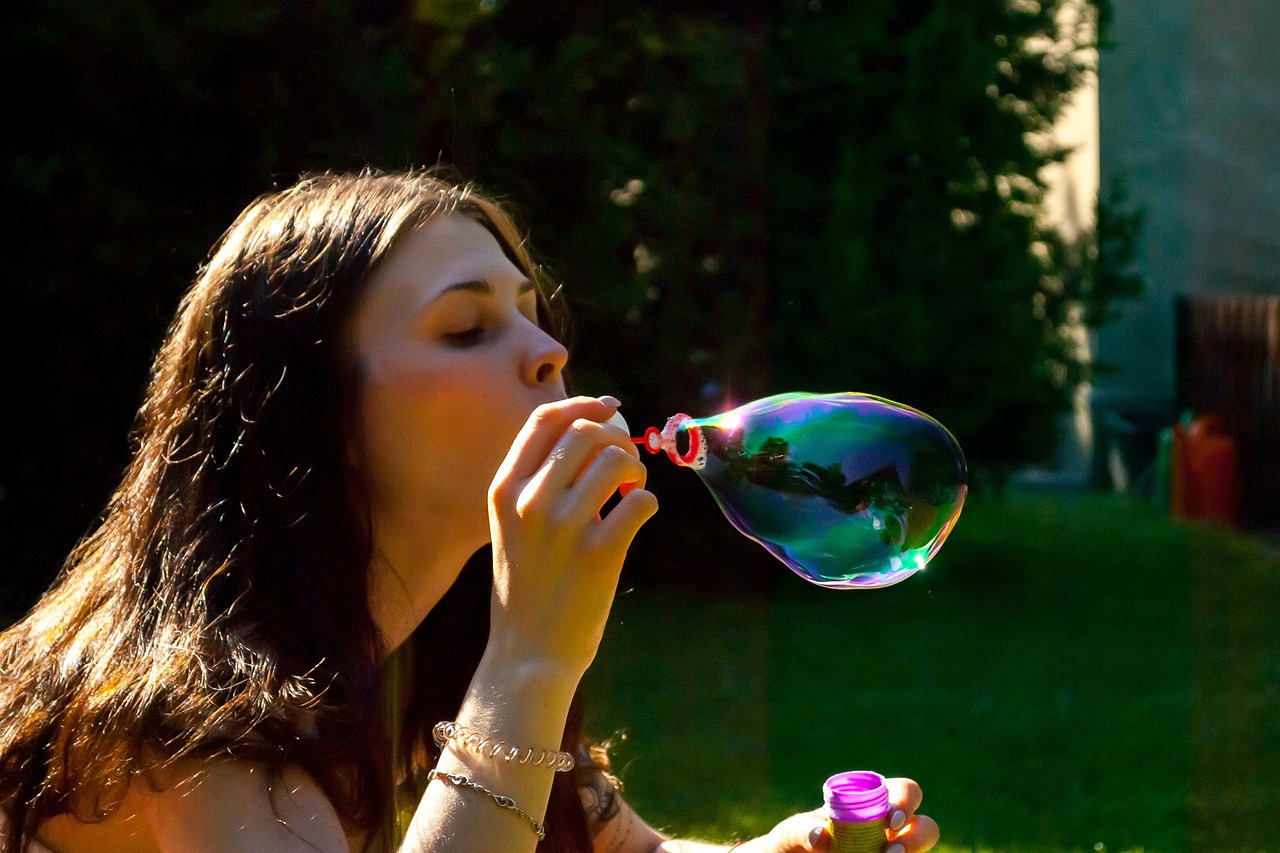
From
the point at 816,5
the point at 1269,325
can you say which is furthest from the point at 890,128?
the point at 1269,325

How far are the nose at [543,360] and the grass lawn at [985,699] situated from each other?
7.13 feet

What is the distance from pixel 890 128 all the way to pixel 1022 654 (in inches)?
98.2

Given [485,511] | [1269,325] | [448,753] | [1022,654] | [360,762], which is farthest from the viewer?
[1269,325]

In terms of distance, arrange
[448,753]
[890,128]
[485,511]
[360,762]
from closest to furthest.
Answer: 1. [448,753]
2. [360,762]
3. [485,511]
4. [890,128]

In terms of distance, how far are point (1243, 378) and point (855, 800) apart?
9.46m

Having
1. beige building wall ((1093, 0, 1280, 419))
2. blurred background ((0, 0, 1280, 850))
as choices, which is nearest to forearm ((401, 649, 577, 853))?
blurred background ((0, 0, 1280, 850))

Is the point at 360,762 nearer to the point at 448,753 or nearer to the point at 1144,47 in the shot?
the point at 448,753

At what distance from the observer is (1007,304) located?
6.83 metres

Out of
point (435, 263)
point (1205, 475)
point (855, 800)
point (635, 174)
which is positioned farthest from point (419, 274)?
point (1205, 475)

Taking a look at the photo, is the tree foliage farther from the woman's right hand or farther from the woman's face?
the woman's right hand

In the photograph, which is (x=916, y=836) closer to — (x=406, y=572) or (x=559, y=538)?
(x=559, y=538)

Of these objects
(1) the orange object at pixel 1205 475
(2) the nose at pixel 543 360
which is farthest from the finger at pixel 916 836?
(1) the orange object at pixel 1205 475

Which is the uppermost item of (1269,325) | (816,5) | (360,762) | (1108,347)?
(360,762)

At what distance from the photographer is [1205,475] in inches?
388
